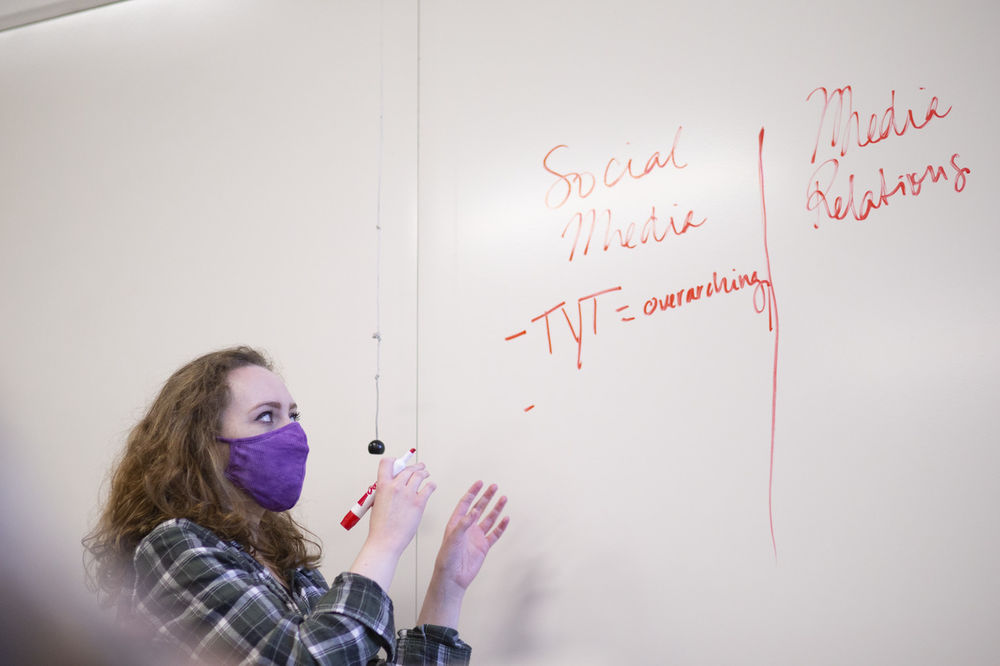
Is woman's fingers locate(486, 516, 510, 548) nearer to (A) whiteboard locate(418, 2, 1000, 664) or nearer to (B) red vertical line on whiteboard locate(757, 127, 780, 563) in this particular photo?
(A) whiteboard locate(418, 2, 1000, 664)

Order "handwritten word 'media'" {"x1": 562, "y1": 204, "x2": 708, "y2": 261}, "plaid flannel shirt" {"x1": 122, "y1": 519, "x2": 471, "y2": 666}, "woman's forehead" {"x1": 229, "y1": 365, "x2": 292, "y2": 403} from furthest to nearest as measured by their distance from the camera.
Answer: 1. "handwritten word 'media'" {"x1": 562, "y1": 204, "x2": 708, "y2": 261}
2. "woman's forehead" {"x1": 229, "y1": 365, "x2": 292, "y2": 403}
3. "plaid flannel shirt" {"x1": 122, "y1": 519, "x2": 471, "y2": 666}

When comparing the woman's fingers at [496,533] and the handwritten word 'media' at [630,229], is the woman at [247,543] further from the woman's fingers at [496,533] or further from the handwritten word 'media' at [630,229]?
the handwritten word 'media' at [630,229]

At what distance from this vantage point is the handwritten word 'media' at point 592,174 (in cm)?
106

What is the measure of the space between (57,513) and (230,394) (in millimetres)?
690

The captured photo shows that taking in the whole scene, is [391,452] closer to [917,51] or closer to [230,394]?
[230,394]

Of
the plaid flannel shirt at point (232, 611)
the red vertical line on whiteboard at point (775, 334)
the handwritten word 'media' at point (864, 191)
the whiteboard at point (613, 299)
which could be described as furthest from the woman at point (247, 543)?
the handwritten word 'media' at point (864, 191)

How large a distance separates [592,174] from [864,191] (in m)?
0.38

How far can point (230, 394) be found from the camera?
3.06 ft

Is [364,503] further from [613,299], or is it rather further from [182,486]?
[613,299]

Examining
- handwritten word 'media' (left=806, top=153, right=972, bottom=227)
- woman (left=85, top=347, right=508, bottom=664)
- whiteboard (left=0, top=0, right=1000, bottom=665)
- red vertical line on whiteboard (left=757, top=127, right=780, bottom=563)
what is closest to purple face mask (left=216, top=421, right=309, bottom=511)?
woman (left=85, top=347, right=508, bottom=664)

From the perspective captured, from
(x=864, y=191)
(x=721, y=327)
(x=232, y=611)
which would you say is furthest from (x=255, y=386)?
(x=864, y=191)

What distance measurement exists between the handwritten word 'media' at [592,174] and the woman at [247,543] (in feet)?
1.50

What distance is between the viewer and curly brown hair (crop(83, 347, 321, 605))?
83 centimetres

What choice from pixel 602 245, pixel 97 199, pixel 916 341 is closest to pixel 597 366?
pixel 602 245
